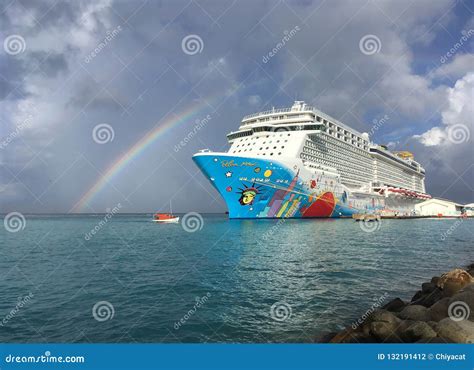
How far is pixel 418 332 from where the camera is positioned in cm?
609

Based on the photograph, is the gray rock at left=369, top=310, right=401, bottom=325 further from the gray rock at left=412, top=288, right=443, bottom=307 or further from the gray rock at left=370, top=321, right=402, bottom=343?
the gray rock at left=412, top=288, right=443, bottom=307

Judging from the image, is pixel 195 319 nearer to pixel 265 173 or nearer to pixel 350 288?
pixel 350 288

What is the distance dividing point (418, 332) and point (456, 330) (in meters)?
0.60

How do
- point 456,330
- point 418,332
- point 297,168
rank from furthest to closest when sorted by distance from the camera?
point 297,168 → point 418,332 → point 456,330

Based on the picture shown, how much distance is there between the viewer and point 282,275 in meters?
13.5

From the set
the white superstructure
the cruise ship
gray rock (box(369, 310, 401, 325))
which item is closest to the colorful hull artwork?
the cruise ship

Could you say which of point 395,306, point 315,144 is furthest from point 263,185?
point 395,306

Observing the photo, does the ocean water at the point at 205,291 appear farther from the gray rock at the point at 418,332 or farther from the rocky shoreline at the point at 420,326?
the gray rock at the point at 418,332

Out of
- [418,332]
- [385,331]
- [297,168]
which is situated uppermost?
[297,168]

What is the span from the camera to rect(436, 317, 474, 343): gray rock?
5.74m

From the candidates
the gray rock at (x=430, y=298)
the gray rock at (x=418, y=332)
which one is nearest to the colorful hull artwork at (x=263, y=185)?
the gray rock at (x=430, y=298)

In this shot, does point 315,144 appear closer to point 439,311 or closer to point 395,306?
point 395,306

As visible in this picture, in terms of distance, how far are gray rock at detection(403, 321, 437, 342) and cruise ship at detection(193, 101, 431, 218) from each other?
95.2 ft

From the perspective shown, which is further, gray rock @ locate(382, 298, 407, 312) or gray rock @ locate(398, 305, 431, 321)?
gray rock @ locate(382, 298, 407, 312)
